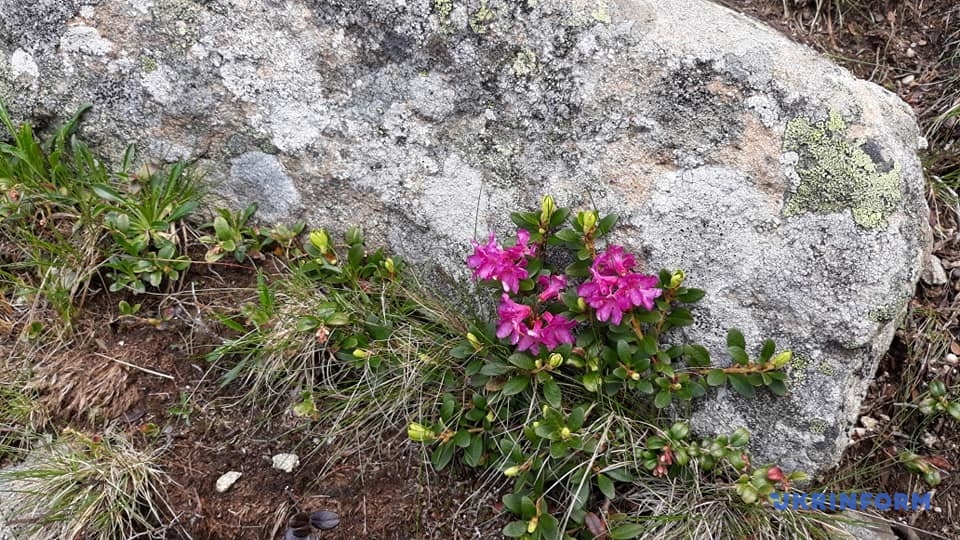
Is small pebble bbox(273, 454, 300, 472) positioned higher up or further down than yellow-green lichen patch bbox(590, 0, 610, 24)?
further down

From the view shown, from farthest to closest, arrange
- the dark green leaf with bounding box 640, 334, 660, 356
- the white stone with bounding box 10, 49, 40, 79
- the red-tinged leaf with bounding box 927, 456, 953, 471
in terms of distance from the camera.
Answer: the white stone with bounding box 10, 49, 40, 79, the red-tinged leaf with bounding box 927, 456, 953, 471, the dark green leaf with bounding box 640, 334, 660, 356

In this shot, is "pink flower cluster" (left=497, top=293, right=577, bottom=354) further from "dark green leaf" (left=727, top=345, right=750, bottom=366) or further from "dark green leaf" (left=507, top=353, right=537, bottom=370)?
"dark green leaf" (left=727, top=345, right=750, bottom=366)

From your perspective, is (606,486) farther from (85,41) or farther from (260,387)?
(85,41)

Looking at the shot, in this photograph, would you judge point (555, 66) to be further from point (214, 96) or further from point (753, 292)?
point (214, 96)

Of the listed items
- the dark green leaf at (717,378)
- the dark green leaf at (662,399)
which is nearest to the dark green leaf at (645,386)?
the dark green leaf at (662,399)

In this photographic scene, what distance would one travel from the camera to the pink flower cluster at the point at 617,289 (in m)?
2.34

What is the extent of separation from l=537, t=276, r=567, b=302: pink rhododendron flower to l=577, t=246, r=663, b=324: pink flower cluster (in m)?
0.12

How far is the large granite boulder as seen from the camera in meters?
2.34

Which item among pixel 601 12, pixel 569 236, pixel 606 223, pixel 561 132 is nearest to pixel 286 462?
pixel 569 236

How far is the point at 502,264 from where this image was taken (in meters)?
2.45

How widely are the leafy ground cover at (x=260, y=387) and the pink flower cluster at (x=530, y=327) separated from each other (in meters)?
0.13

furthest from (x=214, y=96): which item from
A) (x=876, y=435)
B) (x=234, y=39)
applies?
(x=876, y=435)

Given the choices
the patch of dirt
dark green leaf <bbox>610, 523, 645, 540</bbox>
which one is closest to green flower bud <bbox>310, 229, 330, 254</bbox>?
the patch of dirt

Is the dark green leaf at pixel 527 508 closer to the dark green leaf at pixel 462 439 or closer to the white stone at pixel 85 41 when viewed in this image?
the dark green leaf at pixel 462 439
